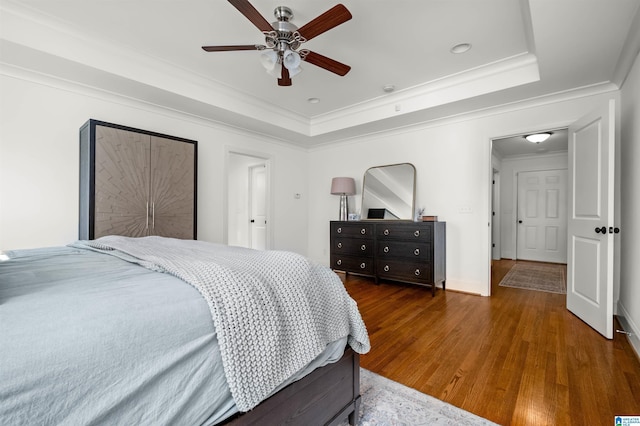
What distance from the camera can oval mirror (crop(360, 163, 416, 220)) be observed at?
4.28 metres

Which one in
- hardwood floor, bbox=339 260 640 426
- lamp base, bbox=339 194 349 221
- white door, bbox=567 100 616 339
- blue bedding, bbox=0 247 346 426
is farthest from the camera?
lamp base, bbox=339 194 349 221

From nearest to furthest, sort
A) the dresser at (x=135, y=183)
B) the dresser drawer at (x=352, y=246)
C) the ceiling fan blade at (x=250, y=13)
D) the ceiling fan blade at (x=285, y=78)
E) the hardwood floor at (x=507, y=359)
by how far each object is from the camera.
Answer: the hardwood floor at (x=507, y=359) → the ceiling fan blade at (x=250, y=13) → the ceiling fan blade at (x=285, y=78) → the dresser at (x=135, y=183) → the dresser drawer at (x=352, y=246)

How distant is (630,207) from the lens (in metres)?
2.53

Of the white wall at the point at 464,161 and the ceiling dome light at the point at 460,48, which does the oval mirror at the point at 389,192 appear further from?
the ceiling dome light at the point at 460,48

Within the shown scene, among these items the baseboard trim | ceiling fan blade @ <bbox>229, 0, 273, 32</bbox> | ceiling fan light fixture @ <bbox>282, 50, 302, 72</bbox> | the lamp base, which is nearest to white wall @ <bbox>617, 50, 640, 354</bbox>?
the baseboard trim

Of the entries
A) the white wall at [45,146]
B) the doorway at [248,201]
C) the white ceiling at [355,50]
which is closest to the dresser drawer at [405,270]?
the white ceiling at [355,50]

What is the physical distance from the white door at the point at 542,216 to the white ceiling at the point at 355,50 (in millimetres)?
3898

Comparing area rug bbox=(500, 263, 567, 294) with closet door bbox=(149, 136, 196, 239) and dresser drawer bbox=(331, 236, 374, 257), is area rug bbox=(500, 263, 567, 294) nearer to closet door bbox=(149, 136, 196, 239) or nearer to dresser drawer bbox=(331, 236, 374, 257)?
dresser drawer bbox=(331, 236, 374, 257)

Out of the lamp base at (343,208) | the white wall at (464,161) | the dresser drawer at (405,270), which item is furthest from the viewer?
the lamp base at (343,208)

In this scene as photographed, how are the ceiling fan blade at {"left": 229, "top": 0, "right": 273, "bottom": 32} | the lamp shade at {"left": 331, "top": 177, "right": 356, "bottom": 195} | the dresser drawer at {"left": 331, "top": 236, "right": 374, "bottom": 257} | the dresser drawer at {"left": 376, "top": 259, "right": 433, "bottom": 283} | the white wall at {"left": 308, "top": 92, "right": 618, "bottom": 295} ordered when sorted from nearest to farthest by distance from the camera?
the ceiling fan blade at {"left": 229, "top": 0, "right": 273, "bottom": 32}, the white wall at {"left": 308, "top": 92, "right": 618, "bottom": 295}, the dresser drawer at {"left": 376, "top": 259, "right": 433, "bottom": 283}, the dresser drawer at {"left": 331, "top": 236, "right": 374, "bottom": 257}, the lamp shade at {"left": 331, "top": 177, "right": 356, "bottom": 195}

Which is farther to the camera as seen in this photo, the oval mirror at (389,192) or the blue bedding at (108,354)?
the oval mirror at (389,192)

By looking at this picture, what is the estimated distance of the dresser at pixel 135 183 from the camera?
266cm

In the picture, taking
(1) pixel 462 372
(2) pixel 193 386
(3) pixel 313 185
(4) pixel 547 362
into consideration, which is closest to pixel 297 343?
(2) pixel 193 386

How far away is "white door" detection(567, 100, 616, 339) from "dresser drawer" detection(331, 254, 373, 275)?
7.28 ft
